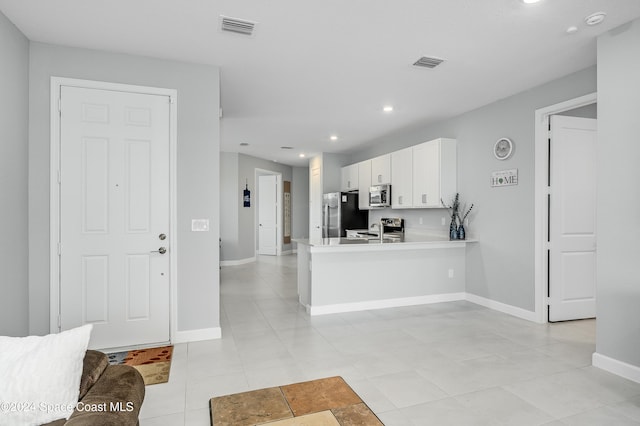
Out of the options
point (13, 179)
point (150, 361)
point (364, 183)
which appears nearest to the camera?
point (13, 179)

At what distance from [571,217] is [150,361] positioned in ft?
14.8

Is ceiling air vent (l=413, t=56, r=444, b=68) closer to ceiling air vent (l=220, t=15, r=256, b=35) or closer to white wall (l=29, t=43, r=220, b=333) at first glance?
ceiling air vent (l=220, t=15, r=256, b=35)

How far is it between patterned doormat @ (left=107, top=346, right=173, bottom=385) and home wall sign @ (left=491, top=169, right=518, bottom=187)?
13.5 feet

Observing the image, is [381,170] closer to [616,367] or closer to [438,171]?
[438,171]

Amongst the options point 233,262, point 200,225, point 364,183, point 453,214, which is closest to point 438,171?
point 453,214

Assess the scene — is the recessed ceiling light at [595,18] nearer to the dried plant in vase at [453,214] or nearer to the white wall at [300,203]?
the dried plant in vase at [453,214]

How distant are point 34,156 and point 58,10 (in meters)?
1.18

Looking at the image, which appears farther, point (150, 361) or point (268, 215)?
point (268, 215)

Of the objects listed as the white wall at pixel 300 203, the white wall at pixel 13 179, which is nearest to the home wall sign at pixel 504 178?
the white wall at pixel 13 179

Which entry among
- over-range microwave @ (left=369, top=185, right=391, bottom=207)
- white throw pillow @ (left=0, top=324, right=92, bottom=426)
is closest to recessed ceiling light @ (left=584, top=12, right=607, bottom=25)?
white throw pillow @ (left=0, top=324, right=92, bottom=426)

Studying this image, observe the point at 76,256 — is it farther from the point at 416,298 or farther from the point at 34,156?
the point at 416,298

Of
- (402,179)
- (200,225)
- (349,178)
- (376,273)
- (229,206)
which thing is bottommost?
(376,273)

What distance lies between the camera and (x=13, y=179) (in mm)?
2725

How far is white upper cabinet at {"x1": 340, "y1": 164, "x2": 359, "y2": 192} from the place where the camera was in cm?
760
